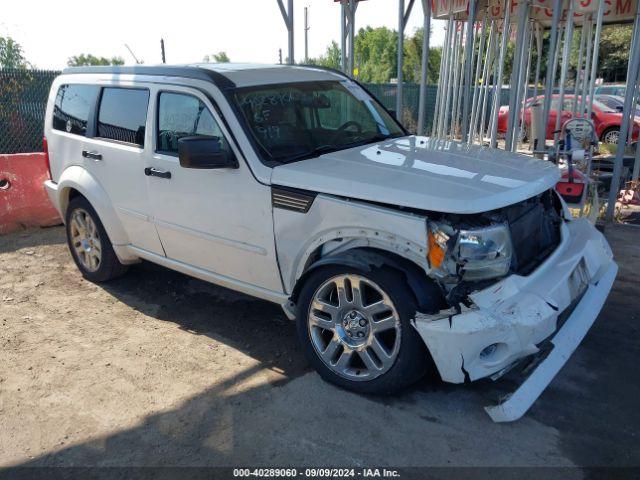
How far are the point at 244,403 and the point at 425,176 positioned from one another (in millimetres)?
1735

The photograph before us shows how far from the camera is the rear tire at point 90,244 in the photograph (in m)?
5.05

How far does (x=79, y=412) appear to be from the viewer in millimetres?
3305

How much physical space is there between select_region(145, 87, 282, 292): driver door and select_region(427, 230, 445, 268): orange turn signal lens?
1111 mm

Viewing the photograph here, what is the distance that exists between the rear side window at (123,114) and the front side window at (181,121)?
0.22 meters

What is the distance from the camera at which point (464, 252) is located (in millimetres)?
2973

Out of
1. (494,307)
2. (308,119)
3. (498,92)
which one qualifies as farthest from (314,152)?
(498,92)

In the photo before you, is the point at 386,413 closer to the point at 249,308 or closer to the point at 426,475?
the point at 426,475

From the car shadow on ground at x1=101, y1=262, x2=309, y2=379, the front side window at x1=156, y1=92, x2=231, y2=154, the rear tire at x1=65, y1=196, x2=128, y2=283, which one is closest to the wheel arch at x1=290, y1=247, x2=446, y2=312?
the car shadow on ground at x1=101, y1=262, x2=309, y2=379

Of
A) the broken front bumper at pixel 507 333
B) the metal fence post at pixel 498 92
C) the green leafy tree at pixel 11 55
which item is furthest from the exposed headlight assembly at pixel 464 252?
the green leafy tree at pixel 11 55

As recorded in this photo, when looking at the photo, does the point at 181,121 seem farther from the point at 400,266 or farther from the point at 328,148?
the point at 400,266

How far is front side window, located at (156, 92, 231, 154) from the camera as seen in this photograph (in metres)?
3.89

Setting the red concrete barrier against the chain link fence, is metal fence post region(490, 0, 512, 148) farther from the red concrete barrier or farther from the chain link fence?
the chain link fence

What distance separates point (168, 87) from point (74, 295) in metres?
2.20

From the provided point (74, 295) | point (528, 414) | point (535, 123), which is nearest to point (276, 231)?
point (528, 414)
